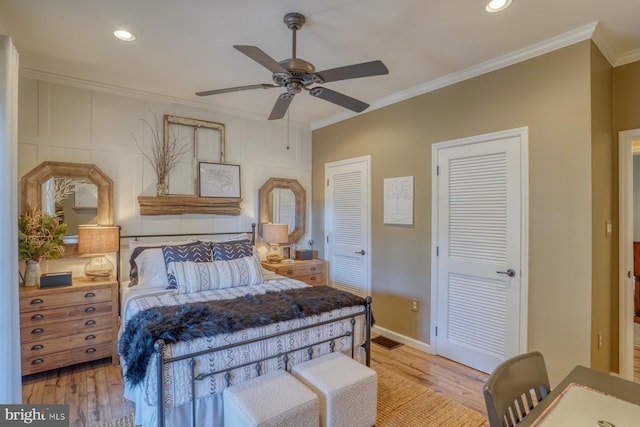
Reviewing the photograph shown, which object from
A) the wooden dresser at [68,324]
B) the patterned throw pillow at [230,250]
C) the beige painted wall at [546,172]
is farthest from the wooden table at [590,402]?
the wooden dresser at [68,324]

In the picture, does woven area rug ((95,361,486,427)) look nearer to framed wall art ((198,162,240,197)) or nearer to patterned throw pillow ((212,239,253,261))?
patterned throw pillow ((212,239,253,261))

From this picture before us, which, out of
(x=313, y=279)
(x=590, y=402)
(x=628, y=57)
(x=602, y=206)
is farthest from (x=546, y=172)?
(x=313, y=279)

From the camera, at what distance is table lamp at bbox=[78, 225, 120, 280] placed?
3080mm

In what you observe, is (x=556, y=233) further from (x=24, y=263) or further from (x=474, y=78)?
(x=24, y=263)

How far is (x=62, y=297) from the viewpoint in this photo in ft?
9.37

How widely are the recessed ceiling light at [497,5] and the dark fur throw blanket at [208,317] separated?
2.29m

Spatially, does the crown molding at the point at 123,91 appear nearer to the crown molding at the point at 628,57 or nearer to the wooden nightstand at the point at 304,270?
the wooden nightstand at the point at 304,270

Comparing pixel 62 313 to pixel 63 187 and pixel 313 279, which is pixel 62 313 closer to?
pixel 63 187

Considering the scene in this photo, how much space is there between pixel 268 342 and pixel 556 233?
2354mm

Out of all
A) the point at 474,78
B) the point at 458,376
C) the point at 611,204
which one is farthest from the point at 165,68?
the point at 611,204

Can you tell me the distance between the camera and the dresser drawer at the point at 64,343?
273cm

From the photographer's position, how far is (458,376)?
2926 mm

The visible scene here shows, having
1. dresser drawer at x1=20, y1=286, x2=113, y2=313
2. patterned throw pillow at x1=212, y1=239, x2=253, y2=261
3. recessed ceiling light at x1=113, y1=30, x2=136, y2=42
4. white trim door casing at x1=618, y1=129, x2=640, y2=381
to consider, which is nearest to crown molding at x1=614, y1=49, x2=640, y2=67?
white trim door casing at x1=618, y1=129, x2=640, y2=381

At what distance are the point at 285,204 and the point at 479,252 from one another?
2675 millimetres
